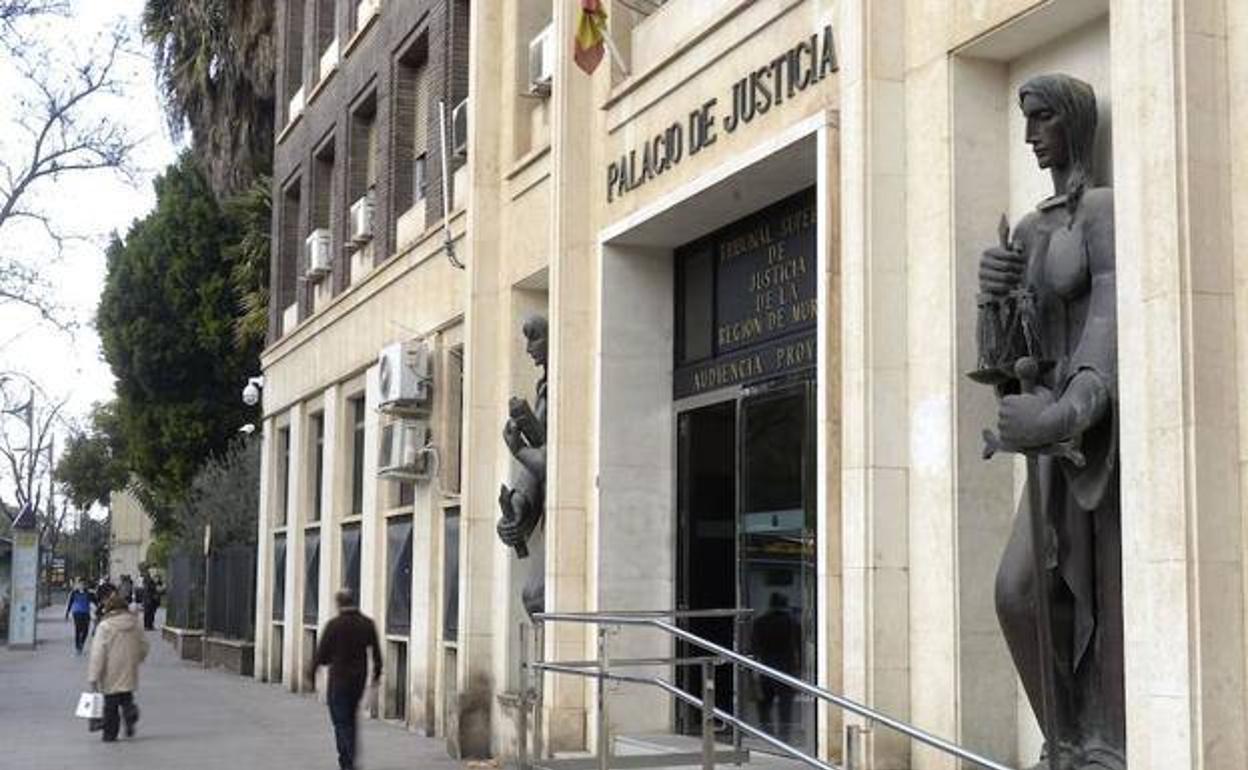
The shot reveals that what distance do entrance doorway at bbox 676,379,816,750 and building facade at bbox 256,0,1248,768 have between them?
0.10ft

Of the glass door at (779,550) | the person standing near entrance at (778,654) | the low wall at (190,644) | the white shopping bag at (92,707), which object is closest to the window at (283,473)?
the low wall at (190,644)

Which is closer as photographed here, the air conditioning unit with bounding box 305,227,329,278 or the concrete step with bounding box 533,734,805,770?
the concrete step with bounding box 533,734,805,770

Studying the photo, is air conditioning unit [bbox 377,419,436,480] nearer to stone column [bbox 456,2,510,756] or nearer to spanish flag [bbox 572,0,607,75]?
stone column [bbox 456,2,510,756]

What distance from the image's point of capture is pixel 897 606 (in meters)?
9.09

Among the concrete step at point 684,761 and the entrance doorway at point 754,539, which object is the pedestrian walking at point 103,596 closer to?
the entrance doorway at point 754,539

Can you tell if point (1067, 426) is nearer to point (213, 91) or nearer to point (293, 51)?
point (293, 51)

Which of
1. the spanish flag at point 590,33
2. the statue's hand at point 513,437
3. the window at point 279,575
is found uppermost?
the spanish flag at point 590,33

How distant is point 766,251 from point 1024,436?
17.8 feet

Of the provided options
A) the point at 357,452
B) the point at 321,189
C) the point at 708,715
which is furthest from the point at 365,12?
the point at 708,715

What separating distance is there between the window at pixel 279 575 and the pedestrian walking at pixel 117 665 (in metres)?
8.02

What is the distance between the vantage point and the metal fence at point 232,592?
2973cm

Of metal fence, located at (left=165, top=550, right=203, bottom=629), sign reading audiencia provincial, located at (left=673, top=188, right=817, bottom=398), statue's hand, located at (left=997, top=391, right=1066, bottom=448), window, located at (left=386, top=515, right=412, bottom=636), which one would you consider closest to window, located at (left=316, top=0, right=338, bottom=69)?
window, located at (left=386, top=515, right=412, bottom=636)

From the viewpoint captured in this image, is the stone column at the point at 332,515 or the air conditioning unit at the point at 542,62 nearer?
the air conditioning unit at the point at 542,62

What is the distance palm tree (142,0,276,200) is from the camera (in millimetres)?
35375
